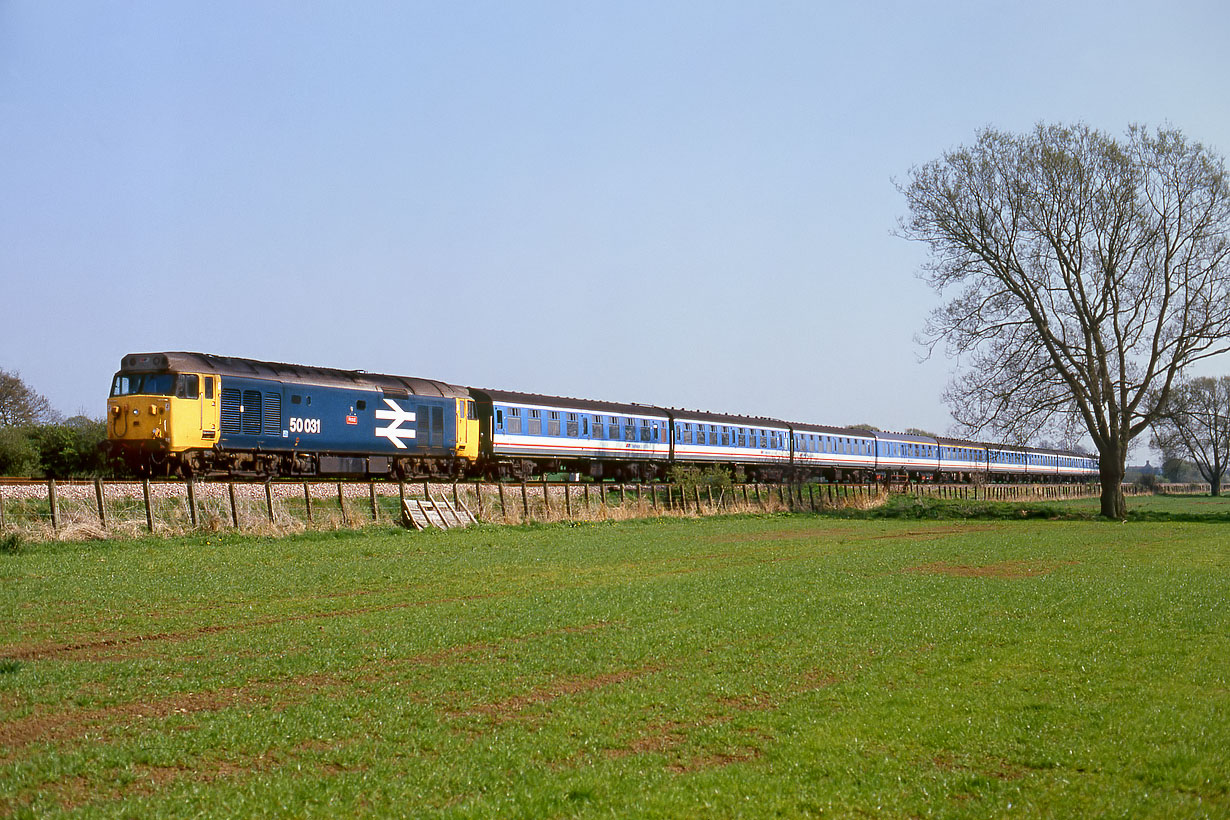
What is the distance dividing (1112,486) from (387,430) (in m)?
31.3

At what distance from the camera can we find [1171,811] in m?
6.48

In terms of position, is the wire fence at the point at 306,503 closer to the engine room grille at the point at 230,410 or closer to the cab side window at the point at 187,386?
the engine room grille at the point at 230,410

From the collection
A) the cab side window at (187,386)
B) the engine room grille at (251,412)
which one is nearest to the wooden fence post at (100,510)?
Answer: the cab side window at (187,386)

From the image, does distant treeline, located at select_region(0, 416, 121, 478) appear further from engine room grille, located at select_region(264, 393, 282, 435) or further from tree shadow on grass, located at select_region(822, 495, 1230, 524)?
tree shadow on grass, located at select_region(822, 495, 1230, 524)

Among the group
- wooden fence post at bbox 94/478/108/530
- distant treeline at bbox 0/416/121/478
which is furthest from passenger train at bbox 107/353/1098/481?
distant treeline at bbox 0/416/121/478

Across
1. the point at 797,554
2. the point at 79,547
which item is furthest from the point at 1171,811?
the point at 79,547

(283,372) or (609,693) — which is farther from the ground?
(283,372)

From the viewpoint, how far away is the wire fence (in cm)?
2345

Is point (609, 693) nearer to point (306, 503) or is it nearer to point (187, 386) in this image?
point (306, 503)

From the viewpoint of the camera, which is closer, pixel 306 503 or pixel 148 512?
pixel 148 512

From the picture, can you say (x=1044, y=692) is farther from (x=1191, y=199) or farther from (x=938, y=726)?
(x=1191, y=199)

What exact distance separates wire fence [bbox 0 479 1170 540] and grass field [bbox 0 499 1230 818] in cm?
452

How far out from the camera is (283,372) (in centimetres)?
3278

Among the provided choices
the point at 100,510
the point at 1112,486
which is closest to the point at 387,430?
the point at 100,510
